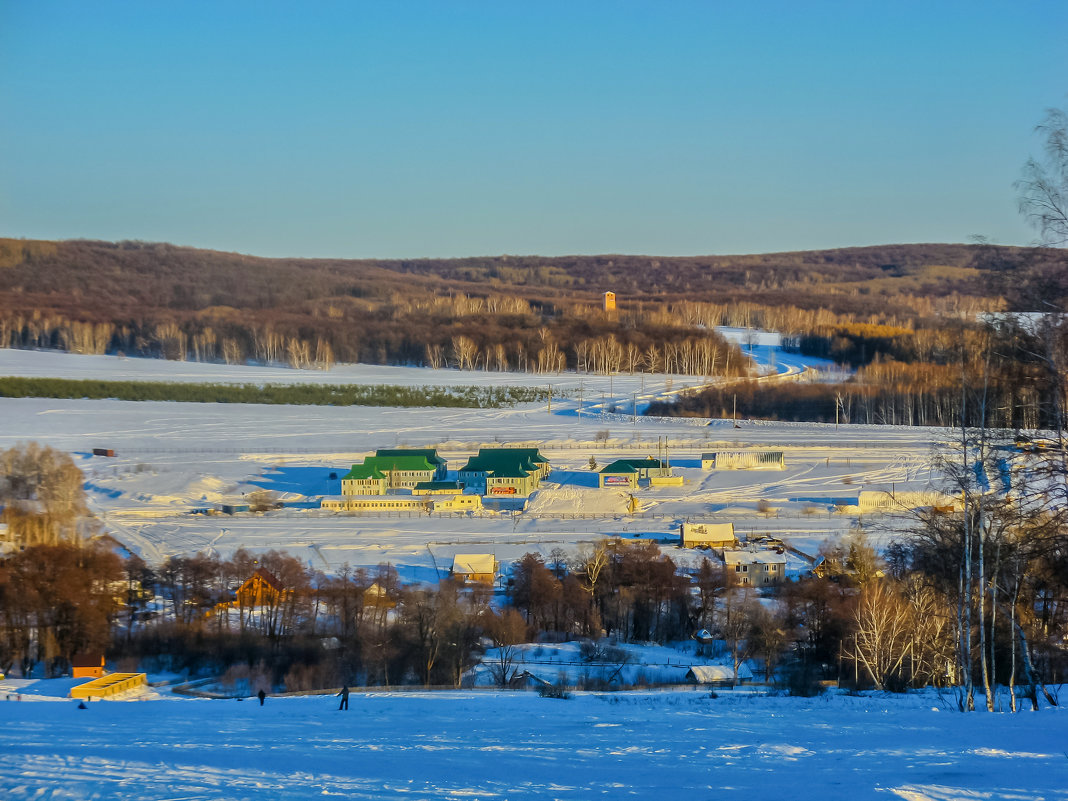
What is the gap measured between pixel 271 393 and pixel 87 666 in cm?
2853

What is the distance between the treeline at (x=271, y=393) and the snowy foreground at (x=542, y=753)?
1143 inches

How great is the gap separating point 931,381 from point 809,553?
19.6 metres

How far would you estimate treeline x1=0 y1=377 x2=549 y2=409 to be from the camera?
35219mm

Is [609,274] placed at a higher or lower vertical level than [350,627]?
higher

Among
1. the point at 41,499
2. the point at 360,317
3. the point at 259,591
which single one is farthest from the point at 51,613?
the point at 360,317

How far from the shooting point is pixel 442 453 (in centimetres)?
2447

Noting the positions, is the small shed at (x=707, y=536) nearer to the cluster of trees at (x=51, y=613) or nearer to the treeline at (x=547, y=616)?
the treeline at (x=547, y=616)

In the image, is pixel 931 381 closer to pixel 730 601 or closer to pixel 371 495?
pixel 371 495

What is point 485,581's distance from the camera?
41.1 ft

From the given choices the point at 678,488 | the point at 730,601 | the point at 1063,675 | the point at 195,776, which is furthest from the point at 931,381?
the point at 195,776

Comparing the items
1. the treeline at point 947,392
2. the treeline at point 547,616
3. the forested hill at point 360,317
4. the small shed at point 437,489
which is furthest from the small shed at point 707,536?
the forested hill at point 360,317

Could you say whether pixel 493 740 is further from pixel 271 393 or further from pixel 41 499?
pixel 271 393

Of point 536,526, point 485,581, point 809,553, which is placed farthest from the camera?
point 536,526

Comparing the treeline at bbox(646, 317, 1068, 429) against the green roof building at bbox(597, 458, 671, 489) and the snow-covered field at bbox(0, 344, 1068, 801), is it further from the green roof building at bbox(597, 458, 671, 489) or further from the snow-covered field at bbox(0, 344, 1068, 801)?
the green roof building at bbox(597, 458, 671, 489)
